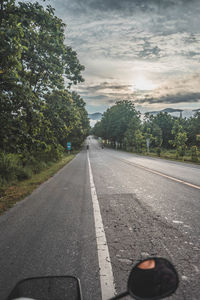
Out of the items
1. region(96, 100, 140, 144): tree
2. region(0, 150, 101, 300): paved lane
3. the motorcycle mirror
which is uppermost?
region(96, 100, 140, 144): tree

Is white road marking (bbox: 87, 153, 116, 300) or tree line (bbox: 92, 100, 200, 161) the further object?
tree line (bbox: 92, 100, 200, 161)

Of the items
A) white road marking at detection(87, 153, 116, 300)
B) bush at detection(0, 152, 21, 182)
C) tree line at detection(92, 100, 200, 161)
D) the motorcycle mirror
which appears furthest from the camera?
tree line at detection(92, 100, 200, 161)

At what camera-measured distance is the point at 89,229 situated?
3678 millimetres

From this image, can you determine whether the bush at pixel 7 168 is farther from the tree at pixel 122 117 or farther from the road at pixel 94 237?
the tree at pixel 122 117

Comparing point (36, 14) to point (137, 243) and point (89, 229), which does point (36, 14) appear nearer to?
point (89, 229)

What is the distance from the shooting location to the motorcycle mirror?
0.91m

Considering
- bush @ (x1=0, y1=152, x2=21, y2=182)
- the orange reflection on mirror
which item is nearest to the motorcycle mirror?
the orange reflection on mirror

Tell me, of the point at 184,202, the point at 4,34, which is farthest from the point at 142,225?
the point at 4,34

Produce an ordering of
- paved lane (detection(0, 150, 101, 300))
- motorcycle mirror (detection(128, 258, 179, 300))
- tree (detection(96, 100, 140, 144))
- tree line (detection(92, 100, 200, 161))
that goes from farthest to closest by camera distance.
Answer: tree (detection(96, 100, 140, 144)) < tree line (detection(92, 100, 200, 161)) < paved lane (detection(0, 150, 101, 300)) < motorcycle mirror (detection(128, 258, 179, 300))

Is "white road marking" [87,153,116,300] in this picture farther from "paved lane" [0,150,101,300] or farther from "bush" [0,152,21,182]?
"bush" [0,152,21,182]

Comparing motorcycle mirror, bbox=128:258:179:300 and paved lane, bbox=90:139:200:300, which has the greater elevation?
motorcycle mirror, bbox=128:258:179:300

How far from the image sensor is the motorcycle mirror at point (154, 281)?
91 cm

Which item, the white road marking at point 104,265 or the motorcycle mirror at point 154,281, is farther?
the white road marking at point 104,265

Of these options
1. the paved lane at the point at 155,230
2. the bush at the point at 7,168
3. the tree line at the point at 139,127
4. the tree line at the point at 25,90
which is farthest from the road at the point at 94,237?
the tree line at the point at 139,127
